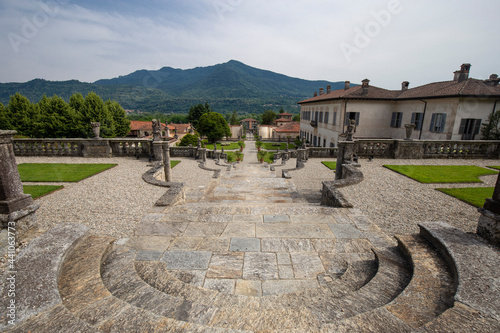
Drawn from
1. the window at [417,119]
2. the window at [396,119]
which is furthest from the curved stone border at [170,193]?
the window at [396,119]

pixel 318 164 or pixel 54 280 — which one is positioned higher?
pixel 54 280

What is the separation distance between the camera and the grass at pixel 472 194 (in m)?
7.15

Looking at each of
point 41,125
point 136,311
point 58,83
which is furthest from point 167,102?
point 136,311

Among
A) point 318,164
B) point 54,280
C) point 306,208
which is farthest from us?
point 318,164

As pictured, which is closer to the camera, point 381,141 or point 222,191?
point 222,191

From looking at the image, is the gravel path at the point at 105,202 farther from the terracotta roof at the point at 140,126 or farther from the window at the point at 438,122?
the terracotta roof at the point at 140,126

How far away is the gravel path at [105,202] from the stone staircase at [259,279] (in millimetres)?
1099

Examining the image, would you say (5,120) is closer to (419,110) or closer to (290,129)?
(419,110)

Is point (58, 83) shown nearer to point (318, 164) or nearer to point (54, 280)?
point (318, 164)

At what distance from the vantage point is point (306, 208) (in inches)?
253

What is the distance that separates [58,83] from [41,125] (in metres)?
38.4

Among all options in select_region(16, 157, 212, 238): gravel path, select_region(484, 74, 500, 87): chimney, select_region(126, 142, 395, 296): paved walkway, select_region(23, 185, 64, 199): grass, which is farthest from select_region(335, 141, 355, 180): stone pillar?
select_region(484, 74, 500, 87): chimney

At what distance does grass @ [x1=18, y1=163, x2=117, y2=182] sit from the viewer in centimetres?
941

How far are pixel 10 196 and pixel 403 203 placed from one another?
9825 millimetres
